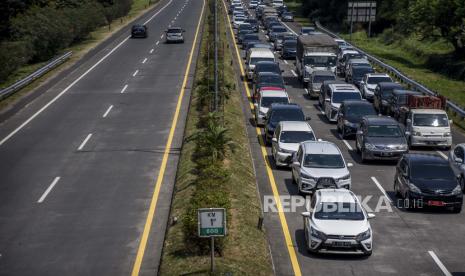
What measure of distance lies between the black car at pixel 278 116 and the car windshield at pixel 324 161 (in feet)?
24.1

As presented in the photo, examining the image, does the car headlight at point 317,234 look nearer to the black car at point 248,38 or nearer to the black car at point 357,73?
the black car at point 357,73

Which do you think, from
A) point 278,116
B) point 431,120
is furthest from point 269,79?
point 431,120

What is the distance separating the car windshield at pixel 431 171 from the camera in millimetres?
24391

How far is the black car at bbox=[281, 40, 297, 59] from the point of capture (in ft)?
214

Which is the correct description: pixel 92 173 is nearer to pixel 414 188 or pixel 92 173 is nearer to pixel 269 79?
pixel 414 188

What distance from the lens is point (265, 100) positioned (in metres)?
39.2

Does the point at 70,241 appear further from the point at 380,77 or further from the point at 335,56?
the point at 335,56

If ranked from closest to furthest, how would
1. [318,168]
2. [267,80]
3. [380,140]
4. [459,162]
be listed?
1. [318,168]
2. [459,162]
3. [380,140]
4. [267,80]

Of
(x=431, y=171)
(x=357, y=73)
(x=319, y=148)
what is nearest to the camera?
(x=431, y=171)

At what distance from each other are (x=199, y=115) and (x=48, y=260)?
1862cm

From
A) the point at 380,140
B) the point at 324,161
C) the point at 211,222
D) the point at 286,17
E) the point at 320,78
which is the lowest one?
the point at 286,17

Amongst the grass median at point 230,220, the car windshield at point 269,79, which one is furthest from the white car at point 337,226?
the car windshield at point 269,79

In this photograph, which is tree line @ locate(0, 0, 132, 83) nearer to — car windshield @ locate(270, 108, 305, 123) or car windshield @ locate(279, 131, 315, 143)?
car windshield @ locate(270, 108, 305, 123)

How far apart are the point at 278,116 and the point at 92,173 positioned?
10.5m
